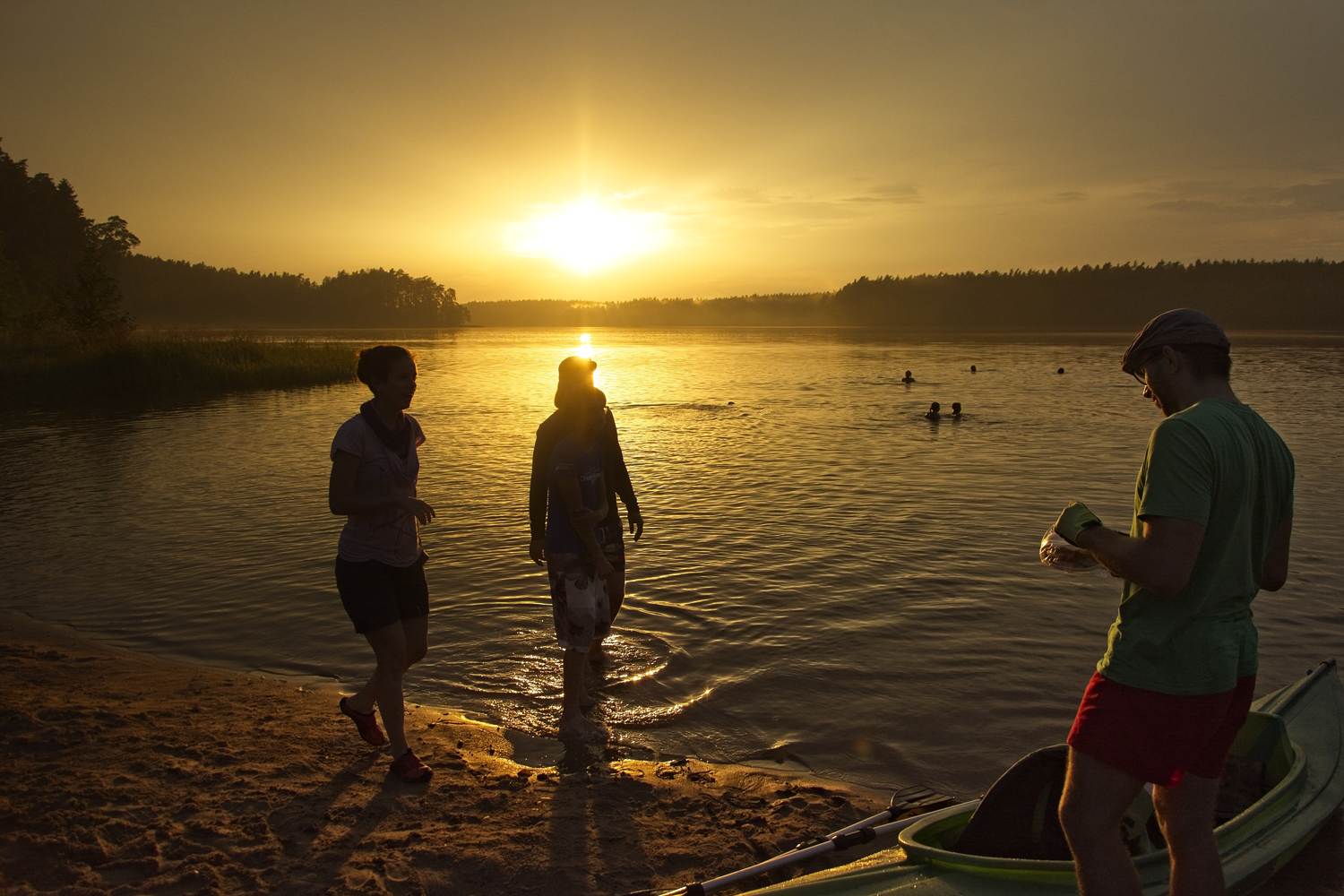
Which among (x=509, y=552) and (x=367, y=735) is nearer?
(x=367, y=735)

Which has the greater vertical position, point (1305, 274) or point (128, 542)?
point (1305, 274)

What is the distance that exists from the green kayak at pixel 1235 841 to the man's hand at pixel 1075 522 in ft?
4.43

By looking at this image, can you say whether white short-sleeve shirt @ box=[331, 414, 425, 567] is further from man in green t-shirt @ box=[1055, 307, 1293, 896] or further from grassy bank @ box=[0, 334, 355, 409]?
grassy bank @ box=[0, 334, 355, 409]

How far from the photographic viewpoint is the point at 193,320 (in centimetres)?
17000

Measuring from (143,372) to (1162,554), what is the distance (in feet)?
131

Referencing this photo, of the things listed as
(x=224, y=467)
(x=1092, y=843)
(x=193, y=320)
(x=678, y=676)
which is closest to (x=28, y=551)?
(x=224, y=467)

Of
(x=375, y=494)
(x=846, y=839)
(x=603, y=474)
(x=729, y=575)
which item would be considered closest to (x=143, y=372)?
(x=729, y=575)

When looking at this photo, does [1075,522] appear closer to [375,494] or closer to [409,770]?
[375,494]

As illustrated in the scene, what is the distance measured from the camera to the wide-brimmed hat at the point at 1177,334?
2748mm

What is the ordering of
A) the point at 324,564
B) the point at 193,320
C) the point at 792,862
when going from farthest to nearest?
the point at 193,320 < the point at 324,564 < the point at 792,862

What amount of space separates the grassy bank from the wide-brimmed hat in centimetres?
3628

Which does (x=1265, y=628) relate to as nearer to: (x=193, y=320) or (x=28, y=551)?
(x=28, y=551)

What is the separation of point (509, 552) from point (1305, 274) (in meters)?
193

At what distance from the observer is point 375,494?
4.75 metres
